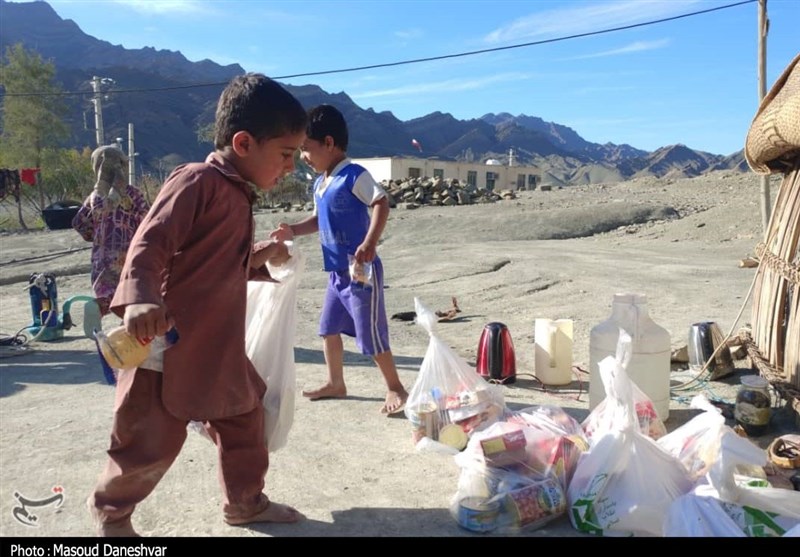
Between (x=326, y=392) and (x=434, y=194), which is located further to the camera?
(x=434, y=194)

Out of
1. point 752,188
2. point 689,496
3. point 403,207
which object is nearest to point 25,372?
point 689,496

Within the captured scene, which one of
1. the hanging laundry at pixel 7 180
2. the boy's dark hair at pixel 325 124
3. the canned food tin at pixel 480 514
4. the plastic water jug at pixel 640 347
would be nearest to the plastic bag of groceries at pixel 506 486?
the canned food tin at pixel 480 514

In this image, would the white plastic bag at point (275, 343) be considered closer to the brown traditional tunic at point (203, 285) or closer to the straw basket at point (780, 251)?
the brown traditional tunic at point (203, 285)

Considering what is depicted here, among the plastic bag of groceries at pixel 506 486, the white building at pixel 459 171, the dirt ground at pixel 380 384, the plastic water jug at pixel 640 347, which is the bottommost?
the dirt ground at pixel 380 384

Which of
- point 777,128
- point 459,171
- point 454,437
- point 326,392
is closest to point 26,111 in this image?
point 459,171

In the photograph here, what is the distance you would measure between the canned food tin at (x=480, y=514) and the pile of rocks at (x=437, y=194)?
68.1 ft

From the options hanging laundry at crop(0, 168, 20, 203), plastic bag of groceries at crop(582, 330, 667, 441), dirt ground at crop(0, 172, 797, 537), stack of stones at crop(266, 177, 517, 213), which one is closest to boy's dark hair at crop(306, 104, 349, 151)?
dirt ground at crop(0, 172, 797, 537)

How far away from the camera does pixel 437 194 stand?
81.1 ft

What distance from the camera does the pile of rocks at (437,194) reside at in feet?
79.0

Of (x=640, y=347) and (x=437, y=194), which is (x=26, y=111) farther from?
(x=640, y=347)

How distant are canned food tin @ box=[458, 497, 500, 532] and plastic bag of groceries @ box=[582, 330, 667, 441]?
22.2 inches

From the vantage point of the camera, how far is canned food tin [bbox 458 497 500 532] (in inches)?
99.3

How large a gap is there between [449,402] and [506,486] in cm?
88
